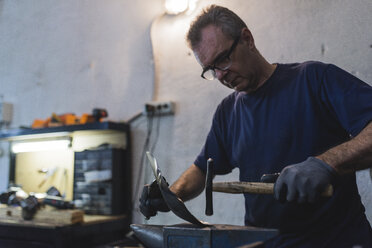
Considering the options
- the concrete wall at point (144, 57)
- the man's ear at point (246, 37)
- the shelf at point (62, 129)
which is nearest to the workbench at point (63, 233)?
the concrete wall at point (144, 57)

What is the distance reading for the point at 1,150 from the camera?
324cm

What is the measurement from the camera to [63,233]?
6.45 ft

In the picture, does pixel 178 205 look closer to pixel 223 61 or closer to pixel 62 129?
pixel 223 61

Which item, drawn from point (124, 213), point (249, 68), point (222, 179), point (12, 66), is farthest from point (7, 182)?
point (249, 68)

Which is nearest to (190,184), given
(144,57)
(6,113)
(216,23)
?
(216,23)

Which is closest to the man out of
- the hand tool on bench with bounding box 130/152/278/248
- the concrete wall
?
the hand tool on bench with bounding box 130/152/278/248

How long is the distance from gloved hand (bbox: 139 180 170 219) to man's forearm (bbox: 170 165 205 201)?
20cm

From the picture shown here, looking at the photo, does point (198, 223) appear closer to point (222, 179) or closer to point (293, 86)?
point (293, 86)

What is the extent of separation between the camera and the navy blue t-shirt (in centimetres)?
112

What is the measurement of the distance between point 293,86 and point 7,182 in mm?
2882

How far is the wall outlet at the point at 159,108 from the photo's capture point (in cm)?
233

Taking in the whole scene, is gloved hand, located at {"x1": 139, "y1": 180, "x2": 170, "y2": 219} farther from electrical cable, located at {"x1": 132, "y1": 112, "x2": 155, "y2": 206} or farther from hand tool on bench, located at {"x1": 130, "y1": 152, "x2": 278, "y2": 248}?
electrical cable, located at {"x1": 132, "y1": 112, "x2": 155, "y2": 206}

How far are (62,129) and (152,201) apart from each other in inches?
61.3

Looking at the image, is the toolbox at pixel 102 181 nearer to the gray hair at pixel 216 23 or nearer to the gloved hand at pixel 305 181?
the gray hair at pixel 216 23
